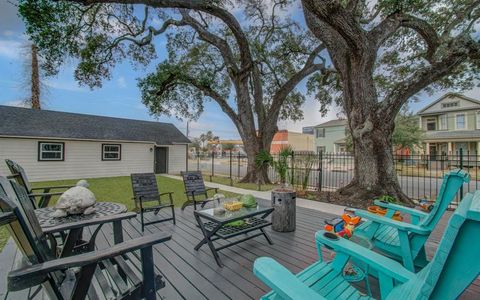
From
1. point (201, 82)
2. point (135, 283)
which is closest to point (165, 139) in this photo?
point (201, 82)

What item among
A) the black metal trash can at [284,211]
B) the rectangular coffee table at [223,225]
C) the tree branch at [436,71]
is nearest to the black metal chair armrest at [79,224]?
the rectangular coffee table at [223,225]

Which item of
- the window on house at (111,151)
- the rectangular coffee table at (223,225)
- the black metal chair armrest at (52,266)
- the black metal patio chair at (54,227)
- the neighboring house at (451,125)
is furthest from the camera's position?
the neighboring house at (451,125)

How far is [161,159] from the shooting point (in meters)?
16.7

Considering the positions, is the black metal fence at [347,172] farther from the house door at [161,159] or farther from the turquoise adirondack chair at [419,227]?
Result: the house door at [161,159]

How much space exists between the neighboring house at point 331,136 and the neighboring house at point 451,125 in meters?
8.50

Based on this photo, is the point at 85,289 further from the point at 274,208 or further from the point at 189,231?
the point at 274,208

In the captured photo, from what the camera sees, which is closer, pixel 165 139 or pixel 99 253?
pixel 99 253

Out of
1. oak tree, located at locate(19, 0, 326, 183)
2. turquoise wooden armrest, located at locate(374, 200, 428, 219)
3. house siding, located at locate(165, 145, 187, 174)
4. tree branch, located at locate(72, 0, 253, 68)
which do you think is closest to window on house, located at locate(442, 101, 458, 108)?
oak tree, located at locate(19, 0, 326, 183)

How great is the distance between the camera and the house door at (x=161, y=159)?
1644 cm

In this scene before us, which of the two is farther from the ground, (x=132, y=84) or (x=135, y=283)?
(x=132, y=84)

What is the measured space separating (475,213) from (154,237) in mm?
1763

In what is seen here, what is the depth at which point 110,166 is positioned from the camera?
46.8ft

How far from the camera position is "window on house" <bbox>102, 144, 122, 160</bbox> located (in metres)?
14.1

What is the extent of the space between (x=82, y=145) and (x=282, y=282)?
613 inches
